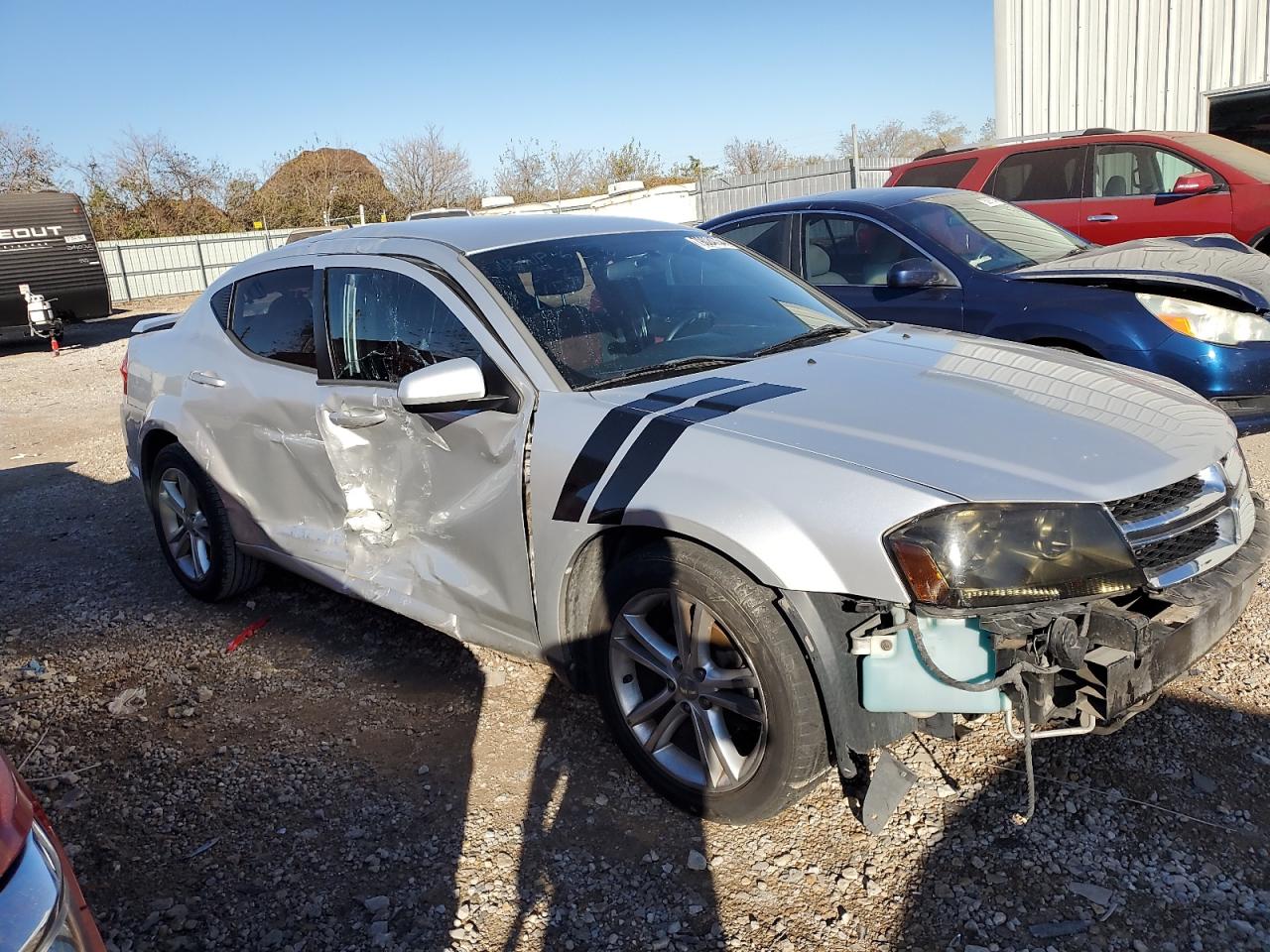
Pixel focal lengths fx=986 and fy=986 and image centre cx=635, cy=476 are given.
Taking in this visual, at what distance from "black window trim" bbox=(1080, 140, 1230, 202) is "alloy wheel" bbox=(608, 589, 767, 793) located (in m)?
7.07

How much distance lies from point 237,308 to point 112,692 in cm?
174

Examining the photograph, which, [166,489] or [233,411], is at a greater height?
[233,411]

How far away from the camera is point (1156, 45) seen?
1412 cm

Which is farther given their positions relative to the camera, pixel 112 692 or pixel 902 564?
pixel 112 692

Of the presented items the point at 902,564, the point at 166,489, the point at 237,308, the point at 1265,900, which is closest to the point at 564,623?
the point at 902,564

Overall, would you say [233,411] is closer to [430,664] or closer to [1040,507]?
[430,664]

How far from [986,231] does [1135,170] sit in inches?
126

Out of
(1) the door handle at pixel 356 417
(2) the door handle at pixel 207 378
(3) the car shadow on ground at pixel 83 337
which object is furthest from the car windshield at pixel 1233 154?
(3) the car shadow on ground at pixel 83 337

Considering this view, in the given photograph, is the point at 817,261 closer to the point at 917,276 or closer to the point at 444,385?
the point at 917,276

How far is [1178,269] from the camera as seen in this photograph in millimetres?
5016

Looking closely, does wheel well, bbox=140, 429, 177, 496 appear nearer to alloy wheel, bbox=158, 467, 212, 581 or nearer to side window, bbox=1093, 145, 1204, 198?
alloy wheel, bbox=158, 467, 212, 581

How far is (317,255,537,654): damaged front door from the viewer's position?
314 cm

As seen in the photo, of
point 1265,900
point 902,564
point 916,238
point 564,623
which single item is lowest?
point 1265,900

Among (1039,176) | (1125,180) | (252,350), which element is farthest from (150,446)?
(1125,180)
